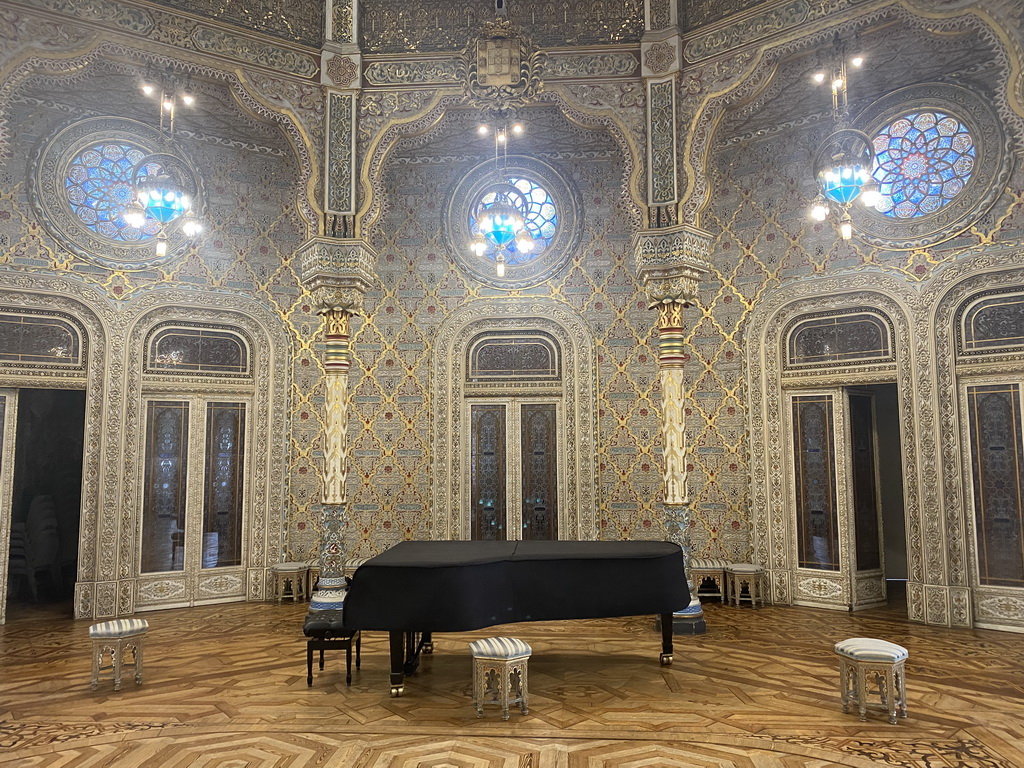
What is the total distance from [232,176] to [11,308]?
10.5 feet

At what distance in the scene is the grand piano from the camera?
5473 mm

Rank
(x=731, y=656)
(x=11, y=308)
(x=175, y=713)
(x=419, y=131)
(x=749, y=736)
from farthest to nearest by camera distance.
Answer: (x=419, y=131), (x=11, y=308), (x=731, y=656), (x=175, y=713), (x=749, y=736)

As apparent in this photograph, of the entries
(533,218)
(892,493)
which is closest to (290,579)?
(533,218)

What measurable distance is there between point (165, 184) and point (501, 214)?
11.9 feet

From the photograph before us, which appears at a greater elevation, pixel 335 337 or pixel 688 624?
pixel 335 337

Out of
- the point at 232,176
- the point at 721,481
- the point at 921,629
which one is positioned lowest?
the point at 921,629

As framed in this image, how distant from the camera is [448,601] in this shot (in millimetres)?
5473

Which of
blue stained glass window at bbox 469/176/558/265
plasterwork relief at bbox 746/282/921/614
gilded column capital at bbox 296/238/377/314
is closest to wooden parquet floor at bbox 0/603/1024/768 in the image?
plasterwork relief at bbox 746/282/921/614

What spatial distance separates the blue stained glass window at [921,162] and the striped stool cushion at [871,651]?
559 centimetres

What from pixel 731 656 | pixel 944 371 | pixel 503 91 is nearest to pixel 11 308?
pixel 503 91

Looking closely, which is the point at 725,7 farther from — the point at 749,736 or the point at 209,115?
the point at 749,736

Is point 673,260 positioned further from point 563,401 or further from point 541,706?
point 541,706

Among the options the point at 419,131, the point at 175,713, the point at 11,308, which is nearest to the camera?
the point at 175,713

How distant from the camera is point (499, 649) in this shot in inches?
201
